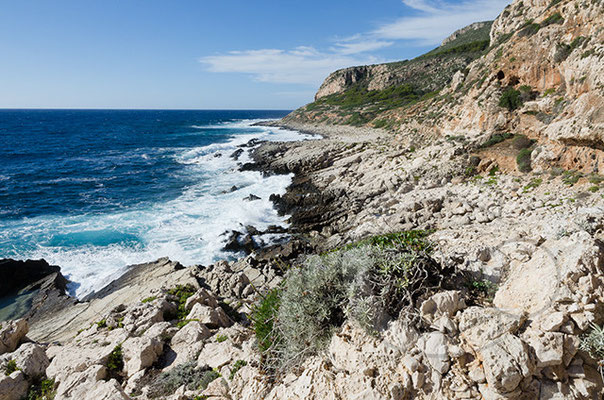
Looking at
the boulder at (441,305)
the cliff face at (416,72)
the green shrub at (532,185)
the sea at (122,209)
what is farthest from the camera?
the cliff face at (416,72)

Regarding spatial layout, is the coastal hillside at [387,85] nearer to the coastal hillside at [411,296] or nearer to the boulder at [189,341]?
the coastal hillside at [411,296]

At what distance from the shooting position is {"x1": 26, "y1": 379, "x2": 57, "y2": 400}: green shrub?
5.84 m

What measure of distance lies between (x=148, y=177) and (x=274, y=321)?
112 ft

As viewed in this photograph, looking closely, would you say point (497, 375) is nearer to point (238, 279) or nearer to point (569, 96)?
point (238, 279)

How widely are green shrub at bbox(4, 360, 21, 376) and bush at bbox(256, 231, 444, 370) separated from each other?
17.9 feet

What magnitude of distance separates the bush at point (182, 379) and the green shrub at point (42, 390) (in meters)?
2.07

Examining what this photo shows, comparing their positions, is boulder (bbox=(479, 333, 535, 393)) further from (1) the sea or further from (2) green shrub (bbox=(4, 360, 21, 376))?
(1) the sea

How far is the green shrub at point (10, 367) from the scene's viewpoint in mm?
6238

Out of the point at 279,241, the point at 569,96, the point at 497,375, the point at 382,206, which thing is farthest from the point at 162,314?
the point at 569,96

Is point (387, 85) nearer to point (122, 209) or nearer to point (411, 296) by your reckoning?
point (122, 209)

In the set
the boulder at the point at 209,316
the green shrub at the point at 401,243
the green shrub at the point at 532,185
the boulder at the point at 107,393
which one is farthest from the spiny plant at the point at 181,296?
the green shrub at the point at 532,185

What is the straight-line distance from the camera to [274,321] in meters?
5.00

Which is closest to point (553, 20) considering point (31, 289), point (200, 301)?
point (200, 301)

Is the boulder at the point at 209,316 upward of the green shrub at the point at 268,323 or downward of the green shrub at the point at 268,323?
downward
